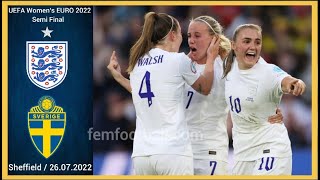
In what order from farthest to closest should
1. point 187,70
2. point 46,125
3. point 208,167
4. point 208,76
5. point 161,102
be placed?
point 46,125
point 208,167
point 208,76
point 187,70
point 161,102

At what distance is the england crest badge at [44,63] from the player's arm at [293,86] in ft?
10.5

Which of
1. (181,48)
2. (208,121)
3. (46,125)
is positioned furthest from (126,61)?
(208,121)

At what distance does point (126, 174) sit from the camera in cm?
1095

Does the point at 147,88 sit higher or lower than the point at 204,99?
higher

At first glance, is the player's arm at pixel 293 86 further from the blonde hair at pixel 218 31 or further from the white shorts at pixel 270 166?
the blonde hair at pixel 218 31

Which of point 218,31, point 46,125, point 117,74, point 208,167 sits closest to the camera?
point 208,167

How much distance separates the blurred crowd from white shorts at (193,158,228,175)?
1740 millimetres

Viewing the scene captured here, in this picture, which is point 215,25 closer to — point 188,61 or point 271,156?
point 188,61

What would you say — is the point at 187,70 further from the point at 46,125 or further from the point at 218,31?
the point at 46,125

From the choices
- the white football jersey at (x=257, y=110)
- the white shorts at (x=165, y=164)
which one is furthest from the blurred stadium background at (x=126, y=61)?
the white shorts at (x=165, y=164)

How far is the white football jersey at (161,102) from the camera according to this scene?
344 inches

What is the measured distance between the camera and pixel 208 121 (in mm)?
9633

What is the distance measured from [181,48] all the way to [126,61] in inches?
33.3

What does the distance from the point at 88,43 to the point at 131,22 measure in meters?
0.92
